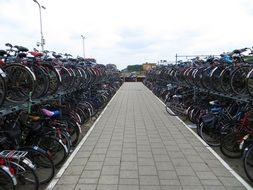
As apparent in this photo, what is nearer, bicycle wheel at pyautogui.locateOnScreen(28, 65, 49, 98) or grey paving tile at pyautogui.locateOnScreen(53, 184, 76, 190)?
grey paving tile at pyautogui.locateOnScreen(53, 184, 76, 190)

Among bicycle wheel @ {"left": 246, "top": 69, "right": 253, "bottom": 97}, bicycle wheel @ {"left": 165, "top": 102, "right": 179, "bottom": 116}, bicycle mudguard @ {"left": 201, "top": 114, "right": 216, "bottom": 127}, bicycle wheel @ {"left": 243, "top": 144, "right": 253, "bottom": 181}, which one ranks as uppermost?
bicycle wheel @ {"left": 246, "top": 69, "right": 253, "bottom": 97}

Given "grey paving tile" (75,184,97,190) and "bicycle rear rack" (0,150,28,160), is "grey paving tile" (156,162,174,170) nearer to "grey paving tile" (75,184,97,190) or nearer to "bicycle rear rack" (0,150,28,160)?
"grey paving tile" (75,184,97,190)

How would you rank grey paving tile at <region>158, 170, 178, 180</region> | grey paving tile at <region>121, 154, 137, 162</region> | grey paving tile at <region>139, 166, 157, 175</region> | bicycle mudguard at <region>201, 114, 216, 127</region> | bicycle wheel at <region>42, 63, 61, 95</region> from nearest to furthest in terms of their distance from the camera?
grey paving tile at <region>158, 170, 178, 180</region> < grey paving tile at <region>139, 166, 157, 175</region> < grey paving tile at <region>121, 154, 137, 162</region> < bicycle wheel at <region>42, 63, 61, 95</region> < bicycle mudguard at <region>201, 114, 216, 127</region>

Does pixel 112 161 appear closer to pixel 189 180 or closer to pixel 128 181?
pixel 128 181

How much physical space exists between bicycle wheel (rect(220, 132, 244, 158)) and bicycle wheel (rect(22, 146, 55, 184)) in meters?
3.53

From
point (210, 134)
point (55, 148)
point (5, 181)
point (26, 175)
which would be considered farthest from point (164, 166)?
point (5, 181)

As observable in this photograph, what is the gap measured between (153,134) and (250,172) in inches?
154

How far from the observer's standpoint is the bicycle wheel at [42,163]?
16.4 feet

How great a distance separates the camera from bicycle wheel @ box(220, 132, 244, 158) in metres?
6.57

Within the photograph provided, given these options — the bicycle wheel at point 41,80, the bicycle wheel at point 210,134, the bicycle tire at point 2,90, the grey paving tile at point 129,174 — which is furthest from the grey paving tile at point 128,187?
the bicycle wheel at point 210,134

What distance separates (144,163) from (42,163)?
198 cm

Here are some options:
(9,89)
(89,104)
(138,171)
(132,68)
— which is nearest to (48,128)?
(9,89)

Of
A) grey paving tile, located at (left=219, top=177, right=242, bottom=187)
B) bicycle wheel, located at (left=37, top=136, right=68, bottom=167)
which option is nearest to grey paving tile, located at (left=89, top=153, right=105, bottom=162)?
bicycle wheel, located at (left=37, top=136, right=68, bottom=167)

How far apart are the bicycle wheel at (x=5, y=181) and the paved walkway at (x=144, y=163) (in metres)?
1.04
